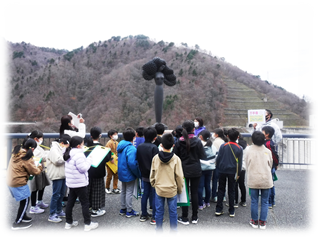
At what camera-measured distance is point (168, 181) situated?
2861mm

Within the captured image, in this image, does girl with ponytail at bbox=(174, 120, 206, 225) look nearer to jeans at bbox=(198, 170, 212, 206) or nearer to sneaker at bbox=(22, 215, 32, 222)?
jeans at bbox=(198, 170, 212, 206)

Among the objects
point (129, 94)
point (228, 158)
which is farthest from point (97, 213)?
point (129, 94)

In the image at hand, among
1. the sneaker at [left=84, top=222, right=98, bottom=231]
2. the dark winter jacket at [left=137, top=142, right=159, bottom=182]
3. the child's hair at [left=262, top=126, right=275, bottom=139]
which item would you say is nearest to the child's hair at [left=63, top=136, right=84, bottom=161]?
the dark winter jacket at [left=137, top=142, right=159, bottom=182]

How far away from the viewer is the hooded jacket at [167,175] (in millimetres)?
2834

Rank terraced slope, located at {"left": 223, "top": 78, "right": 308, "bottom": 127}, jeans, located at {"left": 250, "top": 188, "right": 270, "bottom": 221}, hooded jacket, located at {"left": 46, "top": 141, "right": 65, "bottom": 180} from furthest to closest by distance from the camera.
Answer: terraced slope, located at {"left": 223, "top": 78, "right": 308, "bottom": 127} → hooded jacket, located at {"left": 46, "top": 141, "right": 65, "bottom": 180} → jeans, located at {"left": 250, "top": 188, "right": 270, "bottom": 221}

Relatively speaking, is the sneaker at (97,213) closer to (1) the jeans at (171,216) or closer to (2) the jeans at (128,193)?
(2) the jeans at (128,193)

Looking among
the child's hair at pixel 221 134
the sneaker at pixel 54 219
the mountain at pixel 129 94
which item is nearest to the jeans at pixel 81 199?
the sneaker at pixel 54 219

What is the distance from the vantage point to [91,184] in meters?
3.48

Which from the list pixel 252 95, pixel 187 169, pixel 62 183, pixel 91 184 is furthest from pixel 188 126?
pixel 252 95

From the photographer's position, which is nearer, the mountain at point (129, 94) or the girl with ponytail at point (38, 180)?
the girl with ponytail at point (38, 180)

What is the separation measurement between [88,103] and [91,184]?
52.9 meters

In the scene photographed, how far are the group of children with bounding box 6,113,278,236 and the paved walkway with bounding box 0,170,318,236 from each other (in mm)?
110

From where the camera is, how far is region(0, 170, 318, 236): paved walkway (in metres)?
3.05

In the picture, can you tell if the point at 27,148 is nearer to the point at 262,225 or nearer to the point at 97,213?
the point at 97,213
